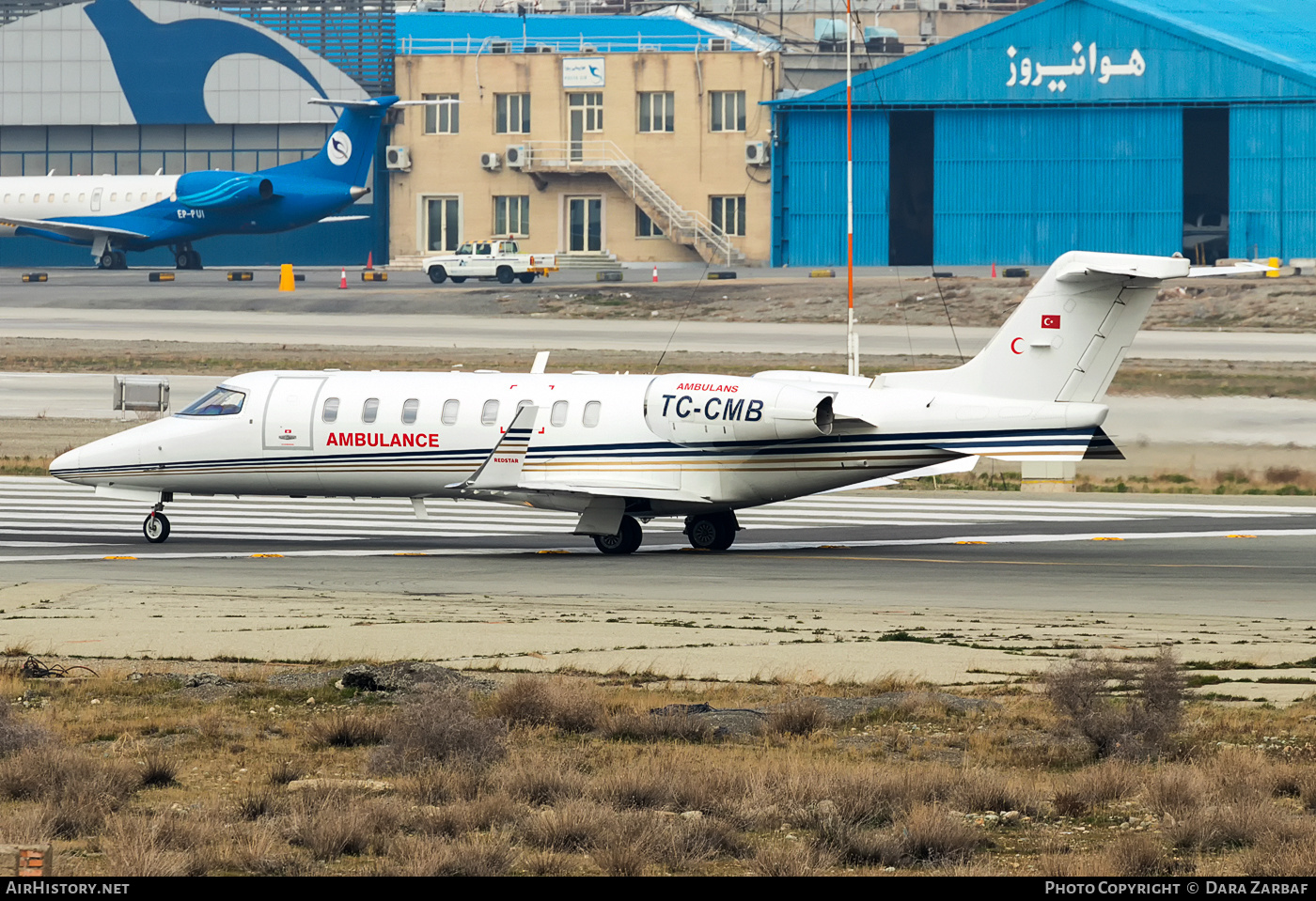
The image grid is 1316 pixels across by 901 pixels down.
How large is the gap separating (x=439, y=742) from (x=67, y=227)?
3050 inches

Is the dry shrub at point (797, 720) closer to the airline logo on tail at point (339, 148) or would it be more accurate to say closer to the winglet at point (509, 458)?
the winglet at point (509, 458)

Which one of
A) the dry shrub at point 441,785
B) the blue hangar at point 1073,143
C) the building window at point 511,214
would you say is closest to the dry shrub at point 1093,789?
the dry shrub at point 441,785

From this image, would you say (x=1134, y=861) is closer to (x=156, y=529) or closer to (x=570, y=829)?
(x=570, y=829)

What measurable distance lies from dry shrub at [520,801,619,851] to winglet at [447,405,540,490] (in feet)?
51.0

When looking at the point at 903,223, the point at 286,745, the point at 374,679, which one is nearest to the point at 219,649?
the point at 374,679

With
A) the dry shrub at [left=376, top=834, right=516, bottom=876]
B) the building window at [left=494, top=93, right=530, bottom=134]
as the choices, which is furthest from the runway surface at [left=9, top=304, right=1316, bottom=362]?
the dry shrub at [left=376, top=834, right=516, bottom=876]

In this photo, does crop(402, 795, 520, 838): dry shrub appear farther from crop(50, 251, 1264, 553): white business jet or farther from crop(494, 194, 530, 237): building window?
crop(494, 194, 530, 237): building window

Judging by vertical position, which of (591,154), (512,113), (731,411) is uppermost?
(512,113)

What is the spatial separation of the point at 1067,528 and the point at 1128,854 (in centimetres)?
1987

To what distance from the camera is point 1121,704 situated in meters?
13.7

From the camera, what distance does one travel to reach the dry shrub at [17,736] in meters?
11.8

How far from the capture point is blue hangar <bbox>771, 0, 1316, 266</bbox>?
7356 cm

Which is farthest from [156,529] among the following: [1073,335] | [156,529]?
[1073,335]

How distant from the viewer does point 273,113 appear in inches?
3588
